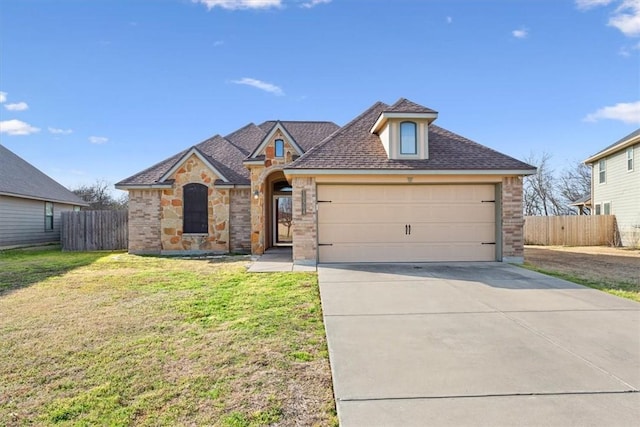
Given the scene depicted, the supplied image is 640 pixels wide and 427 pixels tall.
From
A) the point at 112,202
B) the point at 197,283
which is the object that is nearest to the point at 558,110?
the point at 197,283

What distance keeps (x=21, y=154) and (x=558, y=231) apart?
3391cm

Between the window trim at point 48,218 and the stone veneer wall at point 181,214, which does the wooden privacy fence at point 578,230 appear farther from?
the window trim at point 48,218

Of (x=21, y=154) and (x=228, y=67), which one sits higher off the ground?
(x=228, y=67)

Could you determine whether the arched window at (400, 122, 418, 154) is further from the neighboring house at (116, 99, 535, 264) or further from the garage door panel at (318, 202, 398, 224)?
the garage door panel at (318, 202, 398, 224)

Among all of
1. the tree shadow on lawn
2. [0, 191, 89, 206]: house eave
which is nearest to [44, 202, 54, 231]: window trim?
[0, 191, 89, 206]: house eave

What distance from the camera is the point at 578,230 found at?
66.1ft

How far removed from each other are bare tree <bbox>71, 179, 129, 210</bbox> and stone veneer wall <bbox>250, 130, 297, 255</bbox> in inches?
1003

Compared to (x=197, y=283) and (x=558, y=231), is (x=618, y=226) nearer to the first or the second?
(x=558, y=231)

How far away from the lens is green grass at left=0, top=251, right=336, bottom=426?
2.96 metres

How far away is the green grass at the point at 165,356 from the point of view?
296cm

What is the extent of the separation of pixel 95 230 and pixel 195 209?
6897 mm

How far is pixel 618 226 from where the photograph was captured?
19594 mm

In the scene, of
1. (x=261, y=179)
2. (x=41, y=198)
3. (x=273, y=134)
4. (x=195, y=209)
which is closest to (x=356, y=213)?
(x=261, y=179)

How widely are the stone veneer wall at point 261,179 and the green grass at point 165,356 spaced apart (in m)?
6.66
